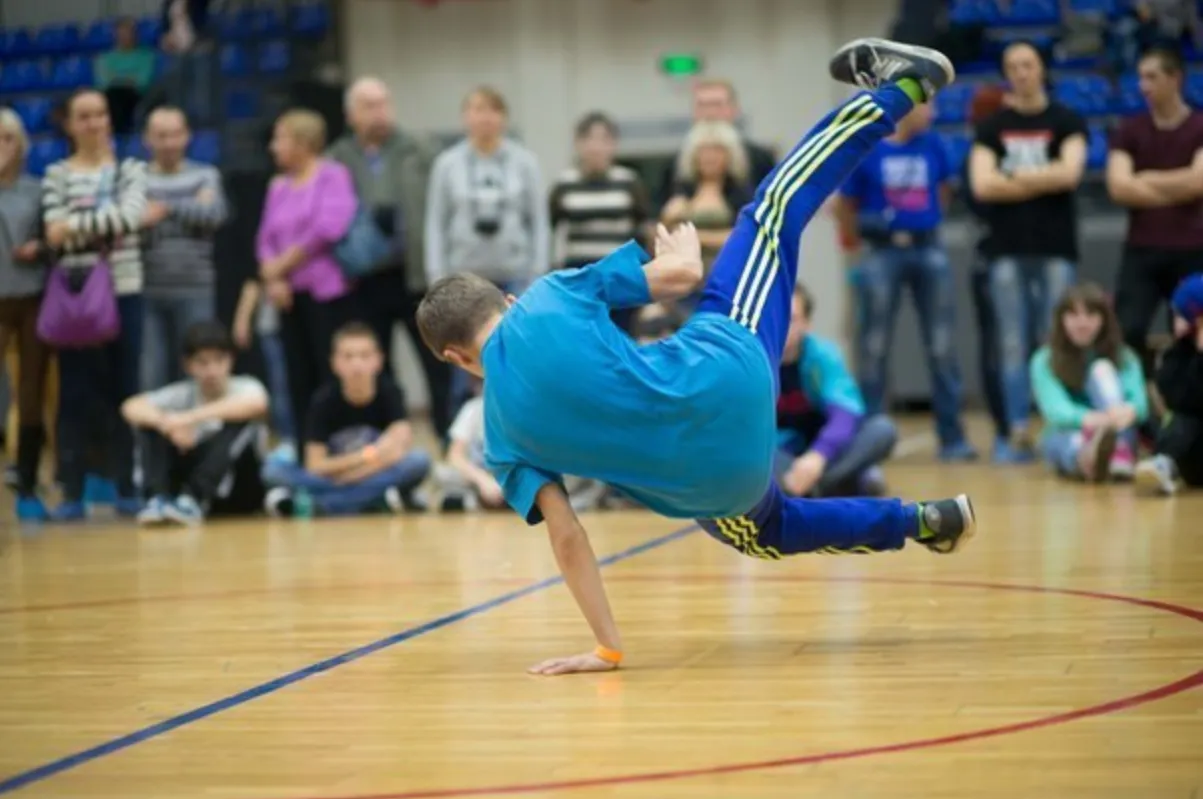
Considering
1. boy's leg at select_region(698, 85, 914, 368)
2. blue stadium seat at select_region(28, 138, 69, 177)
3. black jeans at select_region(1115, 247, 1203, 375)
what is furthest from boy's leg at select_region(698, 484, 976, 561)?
blue stadium seat at select_region(28, 138, 69, 177)

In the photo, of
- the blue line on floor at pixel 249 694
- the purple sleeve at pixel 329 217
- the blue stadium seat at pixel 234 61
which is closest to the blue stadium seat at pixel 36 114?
the blue stadium seat at pixel 234 61

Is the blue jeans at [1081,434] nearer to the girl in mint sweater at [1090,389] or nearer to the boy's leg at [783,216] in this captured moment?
the girl in mint sweater at [1090,389]

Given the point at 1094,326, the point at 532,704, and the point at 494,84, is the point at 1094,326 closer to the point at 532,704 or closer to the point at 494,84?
the point at 532,704

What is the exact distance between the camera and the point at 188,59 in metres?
16.2

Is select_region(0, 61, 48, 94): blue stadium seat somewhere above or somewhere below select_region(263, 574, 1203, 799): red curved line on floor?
above

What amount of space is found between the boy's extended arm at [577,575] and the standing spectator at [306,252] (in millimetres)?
5779

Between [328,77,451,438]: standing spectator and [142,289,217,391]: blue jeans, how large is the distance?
0.88 metres

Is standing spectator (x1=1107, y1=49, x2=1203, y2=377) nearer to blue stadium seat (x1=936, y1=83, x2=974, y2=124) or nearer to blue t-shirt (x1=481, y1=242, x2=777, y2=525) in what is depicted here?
blue stadium seat (x1=936, y1=83, x2=974, y2=124)

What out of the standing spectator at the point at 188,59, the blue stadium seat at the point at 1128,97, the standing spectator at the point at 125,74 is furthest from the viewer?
the standing spectator at the point at 188,59

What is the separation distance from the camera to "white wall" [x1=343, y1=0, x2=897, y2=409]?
52.7ft

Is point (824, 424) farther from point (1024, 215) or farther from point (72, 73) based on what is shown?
point (72, 73)

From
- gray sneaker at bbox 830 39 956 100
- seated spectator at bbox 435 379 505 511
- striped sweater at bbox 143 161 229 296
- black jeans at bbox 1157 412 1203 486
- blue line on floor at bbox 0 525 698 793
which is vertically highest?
gray sneaker at bbox 830 39 956 100

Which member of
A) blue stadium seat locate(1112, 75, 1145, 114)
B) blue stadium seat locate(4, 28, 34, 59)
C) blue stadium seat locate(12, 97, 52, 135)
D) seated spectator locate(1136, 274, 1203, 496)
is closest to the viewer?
seated spectator locate(1136, 274, 1203, 496)

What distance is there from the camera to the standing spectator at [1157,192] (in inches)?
387
